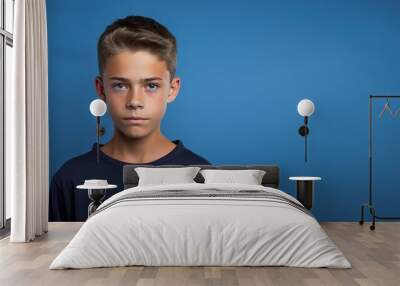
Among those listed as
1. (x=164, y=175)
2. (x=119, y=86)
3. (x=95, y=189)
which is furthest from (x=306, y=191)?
(x=119, y=86)

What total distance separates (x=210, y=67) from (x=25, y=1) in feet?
8.55

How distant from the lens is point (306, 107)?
7.62 meters

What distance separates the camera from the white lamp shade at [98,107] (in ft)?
25.3

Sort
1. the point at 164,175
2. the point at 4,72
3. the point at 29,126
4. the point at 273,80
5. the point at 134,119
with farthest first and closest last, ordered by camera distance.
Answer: the point at 273,80
the point at 134,119
the point at 164,175
the point at 4,72
the point at 29,126

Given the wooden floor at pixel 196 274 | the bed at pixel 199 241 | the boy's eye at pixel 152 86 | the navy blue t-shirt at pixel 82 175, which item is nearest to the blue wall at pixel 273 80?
the navy blue t-shirt at pixel 82 175

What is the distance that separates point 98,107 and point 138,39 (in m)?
1.03

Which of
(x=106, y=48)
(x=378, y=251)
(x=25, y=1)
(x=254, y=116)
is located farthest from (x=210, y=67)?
(x=378, y=251)

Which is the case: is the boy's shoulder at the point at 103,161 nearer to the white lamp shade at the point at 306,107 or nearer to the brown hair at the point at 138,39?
the brown hair at the point at 138,39

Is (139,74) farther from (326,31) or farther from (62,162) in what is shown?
(326,31)

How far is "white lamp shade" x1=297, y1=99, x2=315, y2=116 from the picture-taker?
7.62 metres

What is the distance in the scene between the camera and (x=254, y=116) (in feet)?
26.0

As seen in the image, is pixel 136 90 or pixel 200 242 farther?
pixel 136 90

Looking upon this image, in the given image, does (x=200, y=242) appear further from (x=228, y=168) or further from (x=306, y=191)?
(x=306, y=191)

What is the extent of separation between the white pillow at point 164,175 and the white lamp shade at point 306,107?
155 cm
